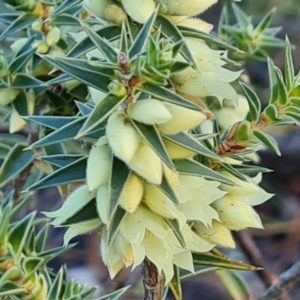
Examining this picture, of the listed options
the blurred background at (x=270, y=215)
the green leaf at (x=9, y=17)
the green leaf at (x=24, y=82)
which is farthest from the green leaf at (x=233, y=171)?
the blurred background at (x=270, y=215)

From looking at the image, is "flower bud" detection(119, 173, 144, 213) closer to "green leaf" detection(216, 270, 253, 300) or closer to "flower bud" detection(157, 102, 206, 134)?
"flower bud" detection(157, 102, 206, 134)

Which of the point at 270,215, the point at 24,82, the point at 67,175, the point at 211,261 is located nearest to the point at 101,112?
the point at 67,175

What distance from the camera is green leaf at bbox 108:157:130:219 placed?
0.62 m

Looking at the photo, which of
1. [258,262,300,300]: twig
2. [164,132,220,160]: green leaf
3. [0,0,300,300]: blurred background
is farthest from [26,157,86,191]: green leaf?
[0,0,300,300]: blurred background

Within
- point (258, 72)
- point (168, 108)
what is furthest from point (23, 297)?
point (258, 72)

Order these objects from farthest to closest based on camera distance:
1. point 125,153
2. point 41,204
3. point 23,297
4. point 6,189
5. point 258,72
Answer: point 258,72 < point 41,204 < point 6,189 < point 23,297 < point 125,153

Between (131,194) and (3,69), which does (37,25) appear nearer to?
(3,69)

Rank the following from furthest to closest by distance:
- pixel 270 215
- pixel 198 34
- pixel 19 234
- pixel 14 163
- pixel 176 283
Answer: pixel 270 215 → pixel 14 163 → pixel 19 234 → pixel 176 283 → pixel 198 34

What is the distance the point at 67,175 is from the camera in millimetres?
717

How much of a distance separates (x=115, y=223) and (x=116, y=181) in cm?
5

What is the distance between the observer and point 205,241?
2.52 ft

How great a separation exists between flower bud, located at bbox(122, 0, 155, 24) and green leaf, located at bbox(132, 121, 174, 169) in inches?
4.7

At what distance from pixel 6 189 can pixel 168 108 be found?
105cm

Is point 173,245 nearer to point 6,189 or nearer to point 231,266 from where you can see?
point 231,266
